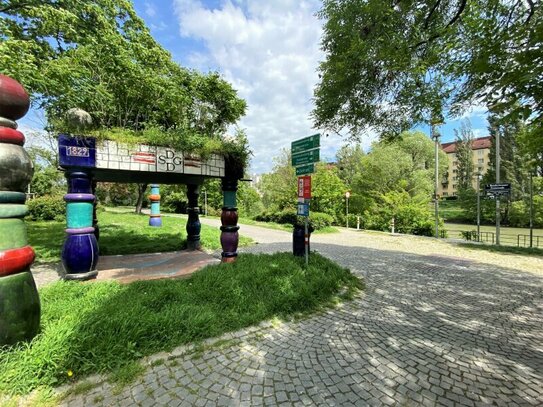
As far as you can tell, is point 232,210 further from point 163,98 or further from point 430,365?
point 430,365

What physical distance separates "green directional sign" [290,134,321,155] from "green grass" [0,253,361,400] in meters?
2.50

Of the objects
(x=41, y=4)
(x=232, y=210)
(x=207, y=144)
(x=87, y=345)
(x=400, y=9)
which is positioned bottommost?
(x=87, y=345)

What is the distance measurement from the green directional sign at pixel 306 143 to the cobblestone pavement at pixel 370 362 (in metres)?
3.04

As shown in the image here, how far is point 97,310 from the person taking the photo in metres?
3.15

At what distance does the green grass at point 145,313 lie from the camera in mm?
2354

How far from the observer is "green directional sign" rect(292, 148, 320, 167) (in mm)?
5309

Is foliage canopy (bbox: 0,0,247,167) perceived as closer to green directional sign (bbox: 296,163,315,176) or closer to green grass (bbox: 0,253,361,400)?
green directional sign (bbox: 296,163,315,176)

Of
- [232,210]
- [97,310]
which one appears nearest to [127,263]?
[232,210]

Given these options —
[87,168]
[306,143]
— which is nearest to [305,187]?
[306,143]

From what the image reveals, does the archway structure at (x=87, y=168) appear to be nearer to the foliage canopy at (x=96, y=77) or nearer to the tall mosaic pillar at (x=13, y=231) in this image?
the foliage canopy at (x=96, y=77)

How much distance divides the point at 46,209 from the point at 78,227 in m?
17.3

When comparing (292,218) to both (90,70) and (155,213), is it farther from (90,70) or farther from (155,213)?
(90,70)

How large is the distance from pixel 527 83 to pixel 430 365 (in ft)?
9.85

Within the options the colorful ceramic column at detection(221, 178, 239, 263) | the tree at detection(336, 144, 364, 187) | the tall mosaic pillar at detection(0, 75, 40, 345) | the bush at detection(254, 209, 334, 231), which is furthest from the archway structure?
the tree at detection(336, 144, 364, 187)
